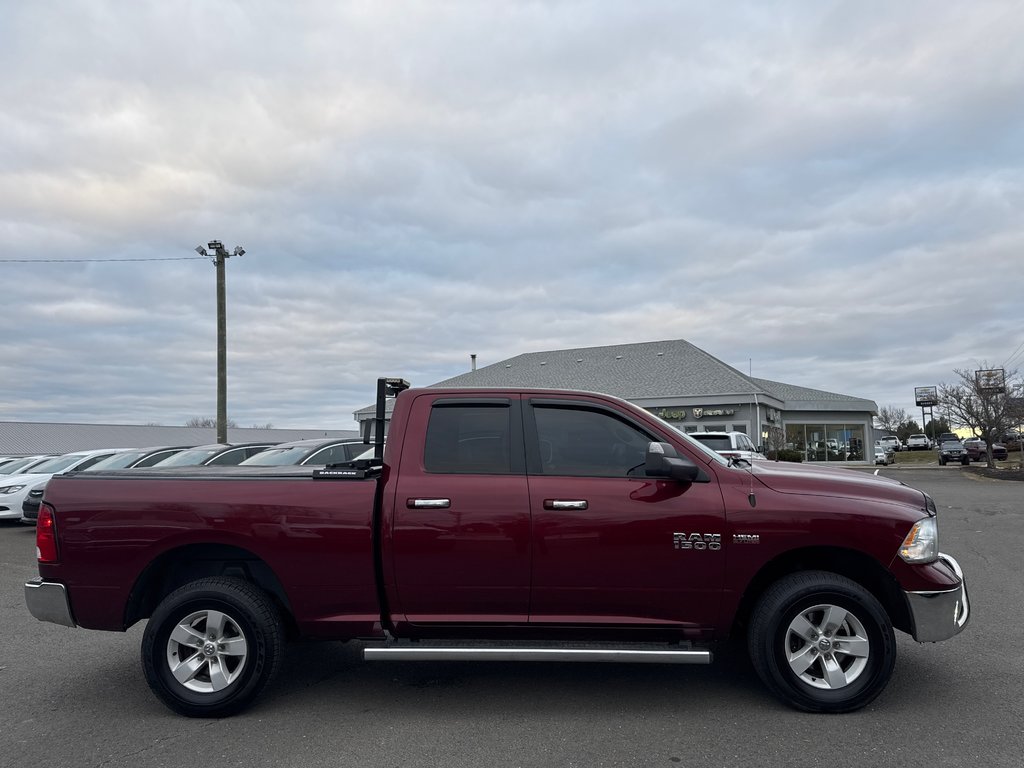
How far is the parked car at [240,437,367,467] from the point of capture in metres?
13.3

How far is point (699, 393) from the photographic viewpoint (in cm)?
3853

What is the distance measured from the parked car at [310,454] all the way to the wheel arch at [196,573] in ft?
25.8

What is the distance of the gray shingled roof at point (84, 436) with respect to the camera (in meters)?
43.5

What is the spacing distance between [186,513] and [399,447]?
4.46 ft

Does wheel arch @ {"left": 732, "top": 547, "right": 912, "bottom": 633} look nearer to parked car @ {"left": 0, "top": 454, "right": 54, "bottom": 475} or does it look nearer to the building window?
parked car @ {"left": 0, "top": 454, "right": 54, "bottom": 475}

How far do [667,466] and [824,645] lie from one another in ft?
4.70

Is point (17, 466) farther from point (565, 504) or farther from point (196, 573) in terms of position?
point (565, 504)

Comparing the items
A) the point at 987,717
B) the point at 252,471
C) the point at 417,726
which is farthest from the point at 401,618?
the point at 987,717

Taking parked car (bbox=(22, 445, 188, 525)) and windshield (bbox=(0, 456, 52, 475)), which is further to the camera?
windshield (bbox=(0, 456, 52, 475))

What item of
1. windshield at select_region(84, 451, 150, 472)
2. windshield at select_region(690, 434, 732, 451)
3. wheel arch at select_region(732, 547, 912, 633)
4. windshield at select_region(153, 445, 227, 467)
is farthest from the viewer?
windshield at select_region(690, 434, 732, 451)

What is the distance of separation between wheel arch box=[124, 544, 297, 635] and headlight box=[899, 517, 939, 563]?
377 cm

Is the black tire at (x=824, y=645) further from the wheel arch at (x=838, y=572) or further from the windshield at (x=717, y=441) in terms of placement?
the windshield at (x=717, y=441)

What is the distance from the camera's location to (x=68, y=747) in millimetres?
4289

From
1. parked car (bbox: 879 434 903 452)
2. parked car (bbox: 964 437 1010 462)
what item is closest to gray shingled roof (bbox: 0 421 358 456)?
parked car (bbox: 964 437 1010 462)
